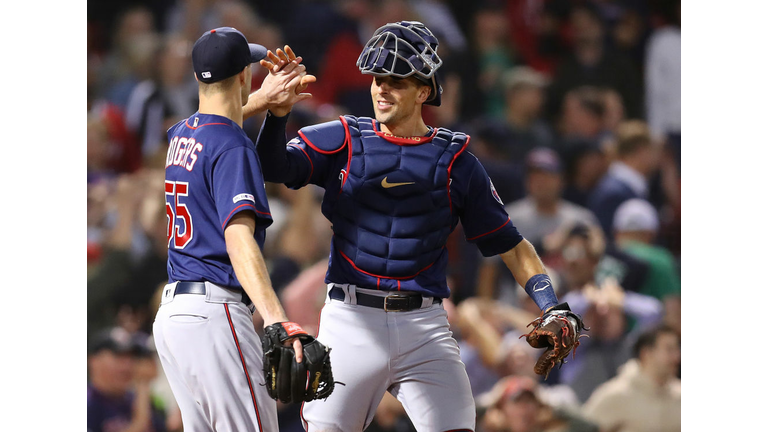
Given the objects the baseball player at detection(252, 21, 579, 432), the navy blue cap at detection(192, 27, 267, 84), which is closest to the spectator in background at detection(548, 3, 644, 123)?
the baseball player at detection(252, 21, 579, 432)

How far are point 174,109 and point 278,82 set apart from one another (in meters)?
4.53

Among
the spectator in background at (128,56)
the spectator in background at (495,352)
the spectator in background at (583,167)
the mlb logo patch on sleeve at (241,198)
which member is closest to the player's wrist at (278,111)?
the mlb logo patch on sleeve at (241,198)

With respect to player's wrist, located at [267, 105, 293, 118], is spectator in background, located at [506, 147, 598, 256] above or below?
below

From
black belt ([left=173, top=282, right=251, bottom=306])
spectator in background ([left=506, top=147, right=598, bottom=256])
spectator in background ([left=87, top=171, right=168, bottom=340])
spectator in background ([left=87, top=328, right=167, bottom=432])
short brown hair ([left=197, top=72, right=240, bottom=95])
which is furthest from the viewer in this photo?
spectator in background ([left=506, top=147, right=598, bottom=256])

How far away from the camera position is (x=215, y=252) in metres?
2.98

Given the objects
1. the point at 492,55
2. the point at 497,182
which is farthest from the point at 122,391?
the point at 492,55

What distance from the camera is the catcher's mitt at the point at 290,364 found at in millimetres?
2693

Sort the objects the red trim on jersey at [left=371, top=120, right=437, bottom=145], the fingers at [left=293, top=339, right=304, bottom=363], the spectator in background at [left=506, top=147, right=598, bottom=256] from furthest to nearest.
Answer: the spectator in background at [left=506, top=147, right=598, bottom=256] < the red trim on jersey at [left=371, top=120, right=437, bottom=145] < the fingers at [left=293, top=339, right=304, bottom=363]

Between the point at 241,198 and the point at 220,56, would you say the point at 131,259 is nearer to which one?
the point at 220,56

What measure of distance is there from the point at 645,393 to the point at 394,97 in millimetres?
4481

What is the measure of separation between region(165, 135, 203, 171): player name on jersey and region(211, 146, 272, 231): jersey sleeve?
4.2 inches

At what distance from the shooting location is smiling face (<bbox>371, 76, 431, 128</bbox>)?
3465mm

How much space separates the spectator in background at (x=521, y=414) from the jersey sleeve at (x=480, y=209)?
3.23m

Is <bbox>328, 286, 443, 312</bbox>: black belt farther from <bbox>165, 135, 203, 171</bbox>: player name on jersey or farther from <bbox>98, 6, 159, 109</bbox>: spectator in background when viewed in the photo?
<bbox>98, 6, 159, 109</bbox>: spectator in background
